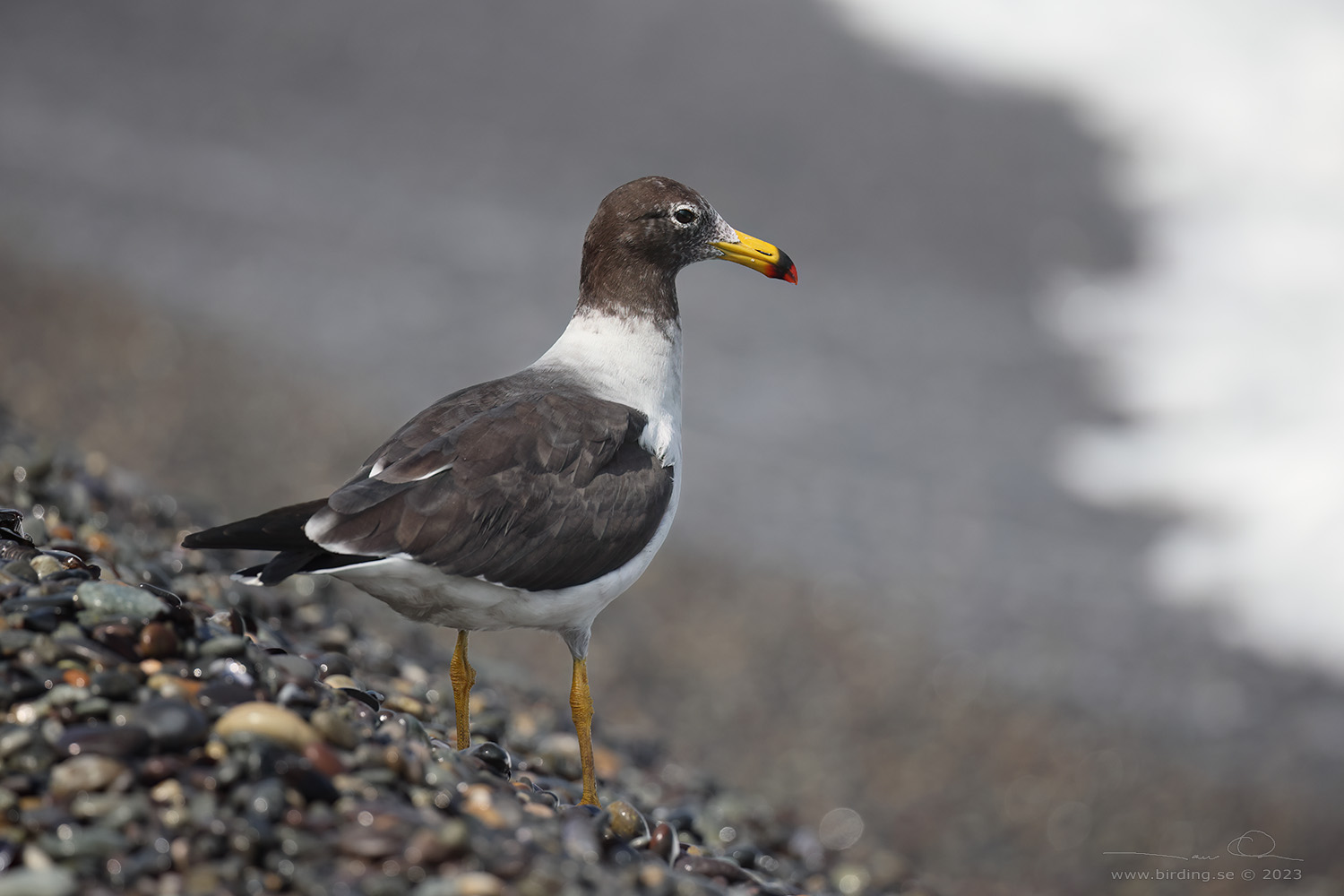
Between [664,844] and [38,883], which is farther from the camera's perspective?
[664,844]

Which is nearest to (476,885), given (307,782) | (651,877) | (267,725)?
(307,782)

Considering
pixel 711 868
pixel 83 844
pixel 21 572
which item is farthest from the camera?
pixel 711 868

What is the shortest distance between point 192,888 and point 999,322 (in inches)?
671

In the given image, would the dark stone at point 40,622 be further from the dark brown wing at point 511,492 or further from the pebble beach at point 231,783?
the dark brown wing at point 511,492

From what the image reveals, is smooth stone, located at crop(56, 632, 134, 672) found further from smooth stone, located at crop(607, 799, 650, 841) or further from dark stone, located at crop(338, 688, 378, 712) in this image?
smooth stone, located at crop(607, 799, 650, 841)

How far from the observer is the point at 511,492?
4.62m

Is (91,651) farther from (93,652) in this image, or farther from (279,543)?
(279,543)

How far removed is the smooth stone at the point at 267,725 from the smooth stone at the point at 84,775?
0.31 meters

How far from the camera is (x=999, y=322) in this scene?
18.5 meters

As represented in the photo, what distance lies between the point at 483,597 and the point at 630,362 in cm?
154

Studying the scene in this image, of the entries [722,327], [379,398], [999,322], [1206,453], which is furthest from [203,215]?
[1206,453]

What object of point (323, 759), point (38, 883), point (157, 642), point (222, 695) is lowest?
point (38, 883)
